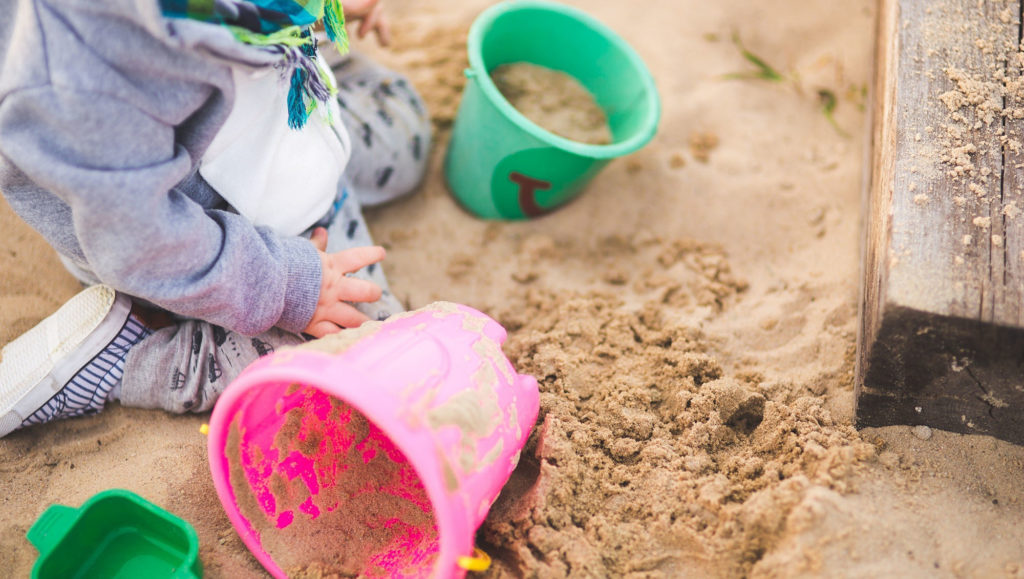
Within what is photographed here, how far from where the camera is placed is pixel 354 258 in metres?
1.37

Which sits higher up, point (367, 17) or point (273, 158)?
point (367, 17)

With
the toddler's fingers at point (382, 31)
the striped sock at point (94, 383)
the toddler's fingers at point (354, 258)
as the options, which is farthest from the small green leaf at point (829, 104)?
the striped sock at point (94, 383)

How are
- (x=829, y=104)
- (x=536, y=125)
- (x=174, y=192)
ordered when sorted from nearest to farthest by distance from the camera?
(x=174, y=192), (x=536, y=125), (x=829, y=104)

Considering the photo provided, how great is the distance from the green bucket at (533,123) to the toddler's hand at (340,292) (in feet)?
1.37

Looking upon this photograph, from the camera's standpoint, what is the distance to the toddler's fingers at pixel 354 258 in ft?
4.42

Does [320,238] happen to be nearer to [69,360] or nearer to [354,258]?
[354,258]

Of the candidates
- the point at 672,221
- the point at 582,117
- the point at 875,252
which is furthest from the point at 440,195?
the point at 875,252

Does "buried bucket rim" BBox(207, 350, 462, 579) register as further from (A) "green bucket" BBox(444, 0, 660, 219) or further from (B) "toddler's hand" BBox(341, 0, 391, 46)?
(B) "toddler's hand" BBox(341, 0, 391, 46)

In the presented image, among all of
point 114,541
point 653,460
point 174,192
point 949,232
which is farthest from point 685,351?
point 114,541

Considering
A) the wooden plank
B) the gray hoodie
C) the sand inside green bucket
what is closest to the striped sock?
the gray hoodie

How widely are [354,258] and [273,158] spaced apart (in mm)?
236

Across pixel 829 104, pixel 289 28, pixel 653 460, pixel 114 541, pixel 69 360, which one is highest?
pixel 289 28

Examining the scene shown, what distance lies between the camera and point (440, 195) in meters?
1.88

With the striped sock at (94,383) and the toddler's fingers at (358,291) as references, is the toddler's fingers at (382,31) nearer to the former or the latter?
the toddler's fingers at (358,291)
